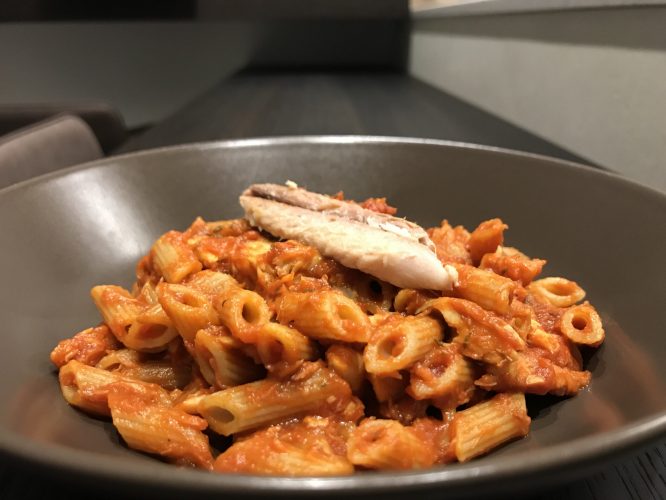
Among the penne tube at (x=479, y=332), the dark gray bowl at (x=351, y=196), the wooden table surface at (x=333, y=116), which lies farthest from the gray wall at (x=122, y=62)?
the penne tube at (x=479, y=332)

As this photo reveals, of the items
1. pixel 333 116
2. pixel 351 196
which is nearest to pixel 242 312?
pixel 351 196

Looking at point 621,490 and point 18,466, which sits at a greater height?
point 18,466

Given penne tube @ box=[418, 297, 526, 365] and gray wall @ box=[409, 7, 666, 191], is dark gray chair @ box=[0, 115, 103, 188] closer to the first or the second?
penne tube @ box=[418, 297, 526, 365]

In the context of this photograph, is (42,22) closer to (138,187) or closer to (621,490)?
(138,187)

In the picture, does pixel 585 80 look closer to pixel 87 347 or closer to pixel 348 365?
pixel 348 365

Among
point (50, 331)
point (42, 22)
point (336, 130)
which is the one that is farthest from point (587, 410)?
point (42, 22)

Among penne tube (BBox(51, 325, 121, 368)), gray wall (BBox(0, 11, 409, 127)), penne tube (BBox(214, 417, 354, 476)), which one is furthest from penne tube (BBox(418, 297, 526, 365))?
gray wall (BBox(0, 11, 409, 127))

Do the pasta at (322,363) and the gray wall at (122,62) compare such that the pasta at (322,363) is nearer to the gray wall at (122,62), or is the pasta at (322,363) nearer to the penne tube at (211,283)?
the penne tube at (211,283)
